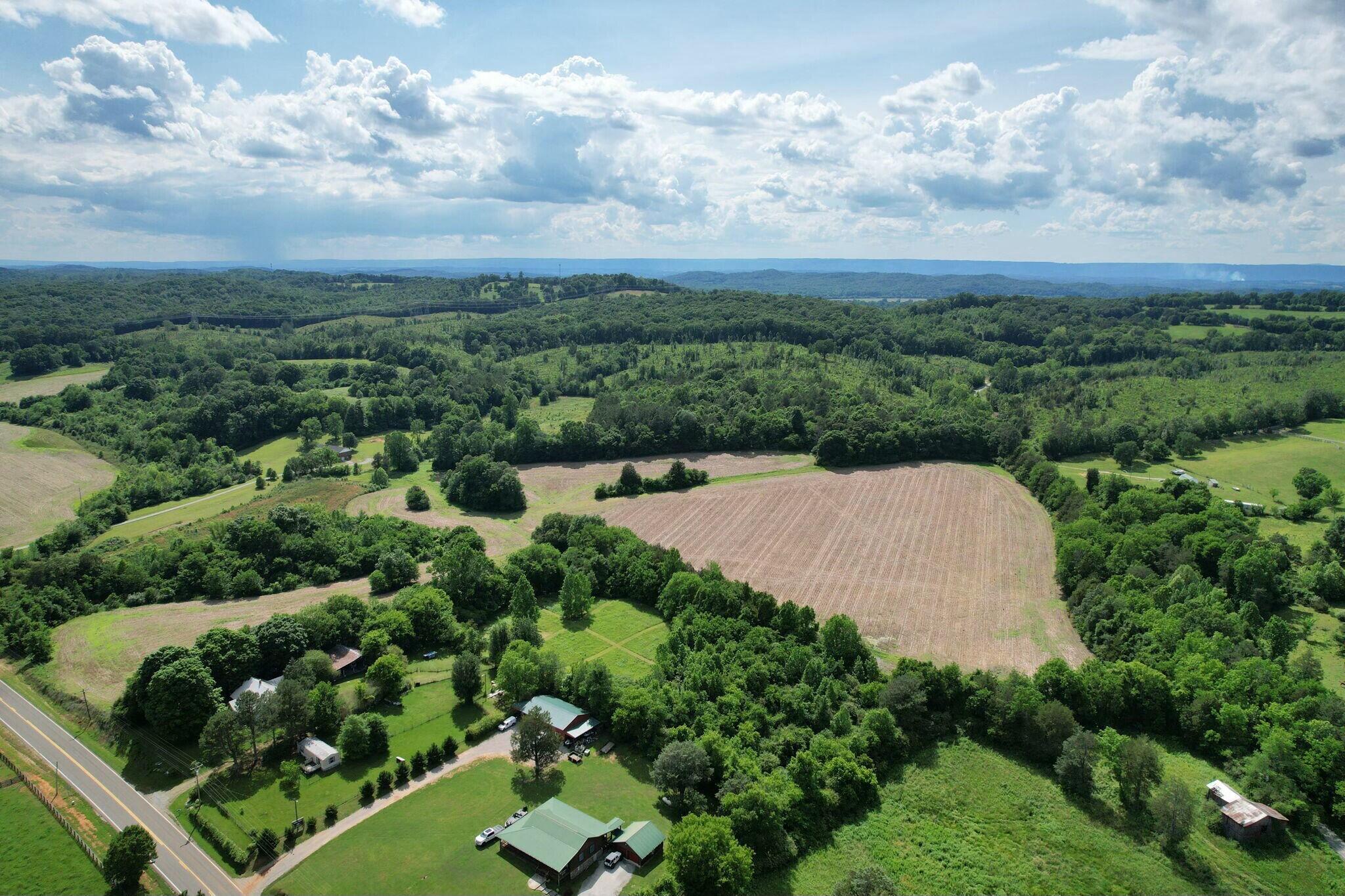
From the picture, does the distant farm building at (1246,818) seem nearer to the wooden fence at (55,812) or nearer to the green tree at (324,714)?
the green tree at (324,714)

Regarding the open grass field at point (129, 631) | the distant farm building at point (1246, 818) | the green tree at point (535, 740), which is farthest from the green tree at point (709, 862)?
the open grass field at point (129, 631)

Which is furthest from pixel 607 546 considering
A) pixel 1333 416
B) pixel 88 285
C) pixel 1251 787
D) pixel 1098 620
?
pixel 88 285

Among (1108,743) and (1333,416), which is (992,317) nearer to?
(1333,416)

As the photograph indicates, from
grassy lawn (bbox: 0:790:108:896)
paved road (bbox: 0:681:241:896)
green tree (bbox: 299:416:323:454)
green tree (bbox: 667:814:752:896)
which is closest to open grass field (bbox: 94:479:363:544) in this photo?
green tree (bbox: 299:416:323:454)

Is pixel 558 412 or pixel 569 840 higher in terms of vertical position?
pixel 558 412

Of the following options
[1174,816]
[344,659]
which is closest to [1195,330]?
[1174,816]

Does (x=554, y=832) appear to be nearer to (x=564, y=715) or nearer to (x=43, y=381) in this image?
(x=564, y=715)
